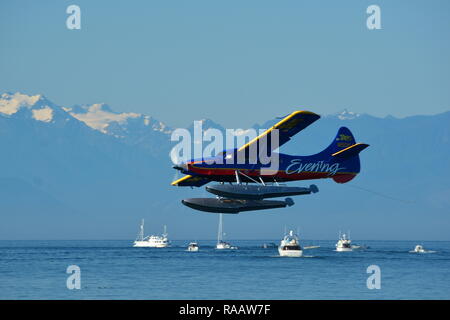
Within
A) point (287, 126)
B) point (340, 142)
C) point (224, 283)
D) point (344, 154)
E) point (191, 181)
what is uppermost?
point (287, 126)

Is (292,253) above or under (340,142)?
under

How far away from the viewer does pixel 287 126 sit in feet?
181

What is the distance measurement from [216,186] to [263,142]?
5.07 m

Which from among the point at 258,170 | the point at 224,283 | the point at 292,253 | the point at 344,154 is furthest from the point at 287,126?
the point at 292,253

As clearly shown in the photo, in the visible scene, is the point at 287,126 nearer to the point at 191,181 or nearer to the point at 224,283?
the point at 191,181

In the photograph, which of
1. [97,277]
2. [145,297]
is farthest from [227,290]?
[97,277]

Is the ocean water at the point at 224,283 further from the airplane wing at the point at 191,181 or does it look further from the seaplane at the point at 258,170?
the seaplane at the point at 258,170

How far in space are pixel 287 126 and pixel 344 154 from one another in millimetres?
6313

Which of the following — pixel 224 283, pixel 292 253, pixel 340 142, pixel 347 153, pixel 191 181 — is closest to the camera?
pixel 347 153

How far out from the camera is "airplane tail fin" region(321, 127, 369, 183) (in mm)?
59031

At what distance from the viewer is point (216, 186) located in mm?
53250

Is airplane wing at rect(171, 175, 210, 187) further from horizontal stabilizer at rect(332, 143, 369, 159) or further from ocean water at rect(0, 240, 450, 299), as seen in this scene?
ocean water at rect(0, 240, 450, 299)

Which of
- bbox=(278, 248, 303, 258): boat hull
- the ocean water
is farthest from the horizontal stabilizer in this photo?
bbox=(278, 248, 303, 258): boat hull
